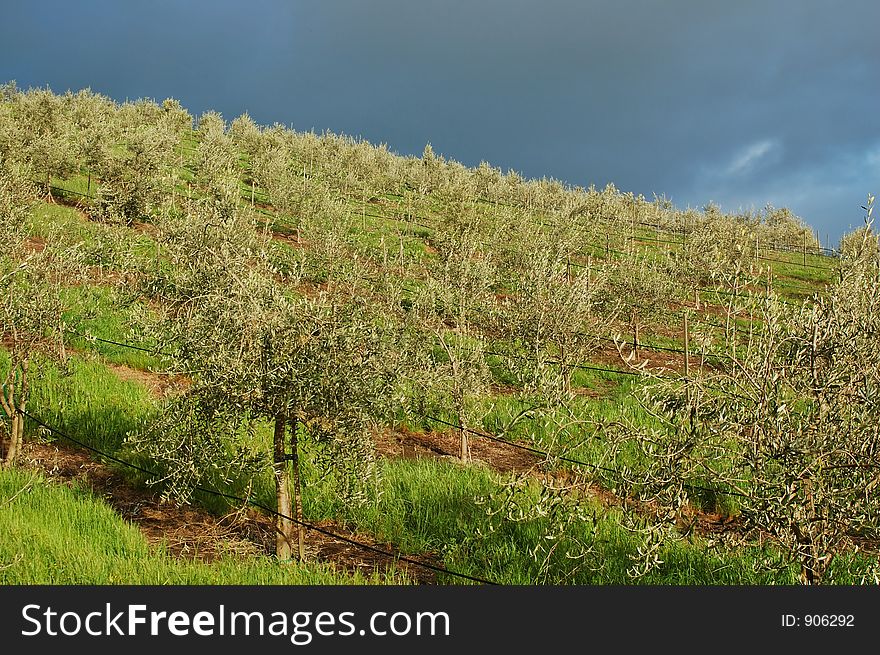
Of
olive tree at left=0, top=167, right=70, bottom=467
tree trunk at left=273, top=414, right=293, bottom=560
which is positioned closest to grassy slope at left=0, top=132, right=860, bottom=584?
olive tree at left=0, top=167, right=70, bottom=467

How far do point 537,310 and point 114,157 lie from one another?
130 feet

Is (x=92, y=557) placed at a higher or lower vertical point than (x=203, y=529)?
lower

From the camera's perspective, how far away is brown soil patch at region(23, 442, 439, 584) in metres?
11.5

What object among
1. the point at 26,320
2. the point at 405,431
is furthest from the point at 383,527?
the point at 26,320

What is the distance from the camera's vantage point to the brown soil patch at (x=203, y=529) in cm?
1155

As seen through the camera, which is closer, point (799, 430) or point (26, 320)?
point (799, 430)

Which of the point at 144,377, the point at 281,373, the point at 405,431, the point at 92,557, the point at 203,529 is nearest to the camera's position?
the point at 92,557

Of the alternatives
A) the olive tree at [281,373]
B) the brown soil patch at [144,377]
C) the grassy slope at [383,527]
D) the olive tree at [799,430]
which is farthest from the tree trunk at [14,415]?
the olive tree at [799,430]

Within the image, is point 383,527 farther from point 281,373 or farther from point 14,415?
point 14,415

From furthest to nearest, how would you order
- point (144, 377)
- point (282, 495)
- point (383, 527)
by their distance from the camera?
point (144, 377)
point (383, 527)
point (282, 495)

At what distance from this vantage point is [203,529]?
41.7 feet

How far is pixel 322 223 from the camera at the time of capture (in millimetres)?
44625

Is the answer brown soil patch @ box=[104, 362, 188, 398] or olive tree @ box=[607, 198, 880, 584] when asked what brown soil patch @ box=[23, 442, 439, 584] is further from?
olive tree @ box=[607, 198, 880, 584]

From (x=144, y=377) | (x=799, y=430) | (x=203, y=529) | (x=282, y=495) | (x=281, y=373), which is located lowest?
(x=203, y=529)
